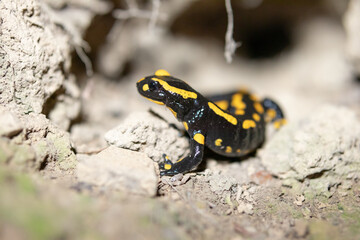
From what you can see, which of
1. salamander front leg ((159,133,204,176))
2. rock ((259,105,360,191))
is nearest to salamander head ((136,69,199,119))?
salamander front leg ((159,133,204,176))

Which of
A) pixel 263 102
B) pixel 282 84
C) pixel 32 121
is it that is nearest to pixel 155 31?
pixel 263 102

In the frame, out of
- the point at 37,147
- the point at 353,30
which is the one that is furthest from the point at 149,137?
the point at 353,30

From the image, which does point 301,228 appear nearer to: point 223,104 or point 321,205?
point 321,205

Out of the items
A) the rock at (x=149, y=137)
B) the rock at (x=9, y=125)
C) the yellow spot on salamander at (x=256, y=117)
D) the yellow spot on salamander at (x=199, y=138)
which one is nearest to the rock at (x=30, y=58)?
the rock at (x=9, y=125)

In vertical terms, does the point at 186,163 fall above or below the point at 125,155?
above

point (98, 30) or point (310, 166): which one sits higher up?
point (98, 30)

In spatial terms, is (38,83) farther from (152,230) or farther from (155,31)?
(155,31)

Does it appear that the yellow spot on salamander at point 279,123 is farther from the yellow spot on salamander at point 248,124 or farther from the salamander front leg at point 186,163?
the salamander front leg at point 186,163
